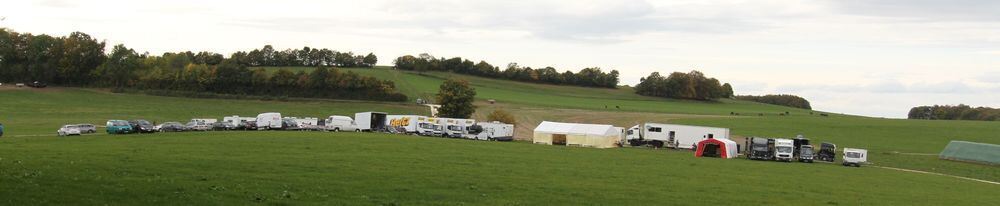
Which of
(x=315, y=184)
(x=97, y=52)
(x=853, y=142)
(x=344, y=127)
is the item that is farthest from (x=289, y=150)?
(x=97, y=52)

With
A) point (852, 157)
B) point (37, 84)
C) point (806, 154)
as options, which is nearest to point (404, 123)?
point (806, 154)

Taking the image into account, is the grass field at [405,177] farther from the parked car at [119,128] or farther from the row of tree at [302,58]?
the row of tree at [302,58]

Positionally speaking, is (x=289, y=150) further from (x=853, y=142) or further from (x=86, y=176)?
(x=853, y=142)

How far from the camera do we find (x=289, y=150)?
135ft

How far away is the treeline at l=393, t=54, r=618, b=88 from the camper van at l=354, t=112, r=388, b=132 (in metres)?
95.1

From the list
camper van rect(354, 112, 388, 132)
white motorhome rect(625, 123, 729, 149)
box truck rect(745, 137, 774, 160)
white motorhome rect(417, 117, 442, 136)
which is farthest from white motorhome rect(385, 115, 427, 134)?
box truck rect(745, 137, 774, 160)

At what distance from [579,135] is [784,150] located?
1666cm

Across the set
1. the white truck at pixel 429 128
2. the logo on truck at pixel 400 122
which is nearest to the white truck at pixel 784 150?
the white truck at pixel 429 128

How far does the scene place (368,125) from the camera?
7800 centimetres

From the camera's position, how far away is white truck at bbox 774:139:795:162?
5672cm

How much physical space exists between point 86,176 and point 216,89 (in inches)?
3867

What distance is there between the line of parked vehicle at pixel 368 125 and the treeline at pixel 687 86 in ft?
273

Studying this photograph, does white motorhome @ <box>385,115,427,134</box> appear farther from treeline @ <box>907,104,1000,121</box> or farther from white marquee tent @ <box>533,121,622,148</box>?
treeline @ <box>907,104,1000,121</box>

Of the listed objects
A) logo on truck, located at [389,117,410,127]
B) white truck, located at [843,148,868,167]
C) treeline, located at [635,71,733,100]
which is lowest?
white truck, located at [843,148,868,167]
